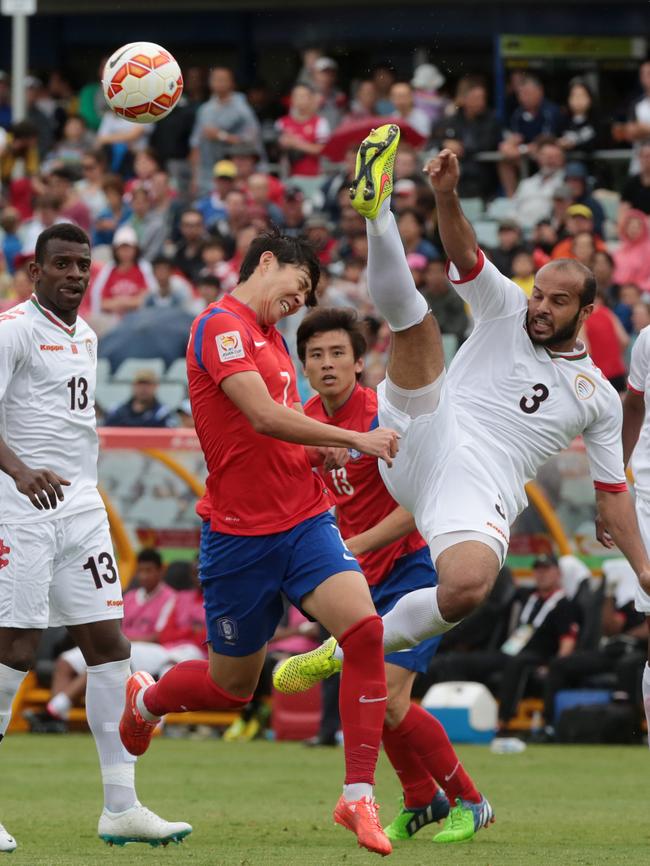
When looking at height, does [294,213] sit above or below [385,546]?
above

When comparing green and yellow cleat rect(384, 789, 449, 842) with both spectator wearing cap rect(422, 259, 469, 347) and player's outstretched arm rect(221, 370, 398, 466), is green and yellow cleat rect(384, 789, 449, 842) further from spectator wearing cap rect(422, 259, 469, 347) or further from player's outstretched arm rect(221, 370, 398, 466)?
spectator wearing cap rect(422, 259, 469, 347)

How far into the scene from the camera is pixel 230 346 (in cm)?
734

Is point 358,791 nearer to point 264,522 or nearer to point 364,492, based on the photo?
point 264,522

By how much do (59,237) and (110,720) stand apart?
221 centimetres

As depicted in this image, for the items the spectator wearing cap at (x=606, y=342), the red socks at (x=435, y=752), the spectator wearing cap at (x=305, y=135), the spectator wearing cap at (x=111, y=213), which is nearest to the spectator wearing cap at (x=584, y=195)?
the spectator wearing cap at (x=606, y=342)

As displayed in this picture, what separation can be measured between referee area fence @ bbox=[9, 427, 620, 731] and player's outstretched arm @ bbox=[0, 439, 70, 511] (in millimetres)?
8399

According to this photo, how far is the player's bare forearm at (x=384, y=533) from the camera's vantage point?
8242 millimetres

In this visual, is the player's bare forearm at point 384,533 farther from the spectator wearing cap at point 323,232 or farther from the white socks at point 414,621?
the spectator wearing cap at point 323,232

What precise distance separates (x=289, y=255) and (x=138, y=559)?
885 cm

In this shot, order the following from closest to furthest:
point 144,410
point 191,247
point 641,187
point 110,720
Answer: point 110,720, point 144,410, point 641,187, point 191,247

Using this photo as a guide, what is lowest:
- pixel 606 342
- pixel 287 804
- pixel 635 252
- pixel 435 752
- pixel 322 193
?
pixel 287 804

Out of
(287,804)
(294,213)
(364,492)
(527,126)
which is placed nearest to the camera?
(364,492)

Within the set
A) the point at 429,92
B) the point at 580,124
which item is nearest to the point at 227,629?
the point at 580,124

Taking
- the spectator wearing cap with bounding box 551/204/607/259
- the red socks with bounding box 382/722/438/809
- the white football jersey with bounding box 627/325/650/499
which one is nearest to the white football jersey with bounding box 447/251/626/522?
the white football jersey with bounding box 627/325/650/499
